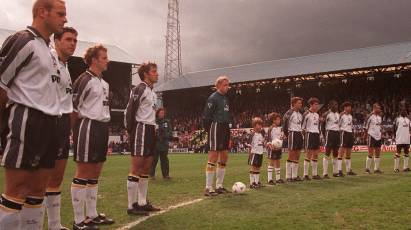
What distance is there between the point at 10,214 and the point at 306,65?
40.9 metres

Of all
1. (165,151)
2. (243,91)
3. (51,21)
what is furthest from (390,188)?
(243,91)

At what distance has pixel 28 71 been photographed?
3795 millimetres

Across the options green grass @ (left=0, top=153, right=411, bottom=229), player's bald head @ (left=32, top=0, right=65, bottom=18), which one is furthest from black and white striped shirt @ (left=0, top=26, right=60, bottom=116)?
green grass @ (left=0, top=153, right=411, bottom=229)

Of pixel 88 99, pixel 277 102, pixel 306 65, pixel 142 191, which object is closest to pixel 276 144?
pixel 142 191

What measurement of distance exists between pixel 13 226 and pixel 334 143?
12.0 m

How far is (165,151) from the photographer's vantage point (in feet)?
48.4

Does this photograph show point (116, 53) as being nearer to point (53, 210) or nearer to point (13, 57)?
point (53, 210)

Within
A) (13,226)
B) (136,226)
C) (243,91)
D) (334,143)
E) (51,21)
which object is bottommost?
(136,226)

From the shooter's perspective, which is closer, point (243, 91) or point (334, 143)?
point (334, 143)

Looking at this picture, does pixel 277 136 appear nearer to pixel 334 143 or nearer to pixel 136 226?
pixel 334 143

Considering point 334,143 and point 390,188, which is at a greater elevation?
point 334,143

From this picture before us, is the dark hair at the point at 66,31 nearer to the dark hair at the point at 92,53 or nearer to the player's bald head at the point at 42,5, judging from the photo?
the dark hair at the point at 92,53

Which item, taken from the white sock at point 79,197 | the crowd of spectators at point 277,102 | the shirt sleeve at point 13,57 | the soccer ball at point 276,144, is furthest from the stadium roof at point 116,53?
the shirt sleeve at point 13,57

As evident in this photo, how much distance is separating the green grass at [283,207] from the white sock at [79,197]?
515 millimetres
